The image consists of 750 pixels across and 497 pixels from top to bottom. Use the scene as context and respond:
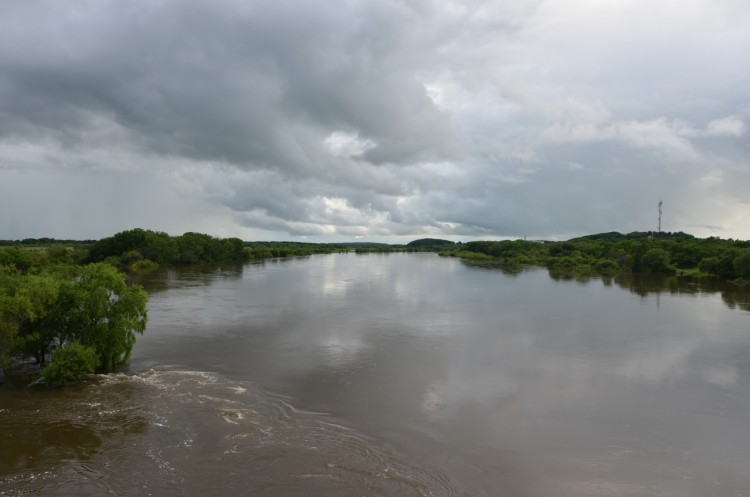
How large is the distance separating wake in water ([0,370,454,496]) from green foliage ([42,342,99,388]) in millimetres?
597

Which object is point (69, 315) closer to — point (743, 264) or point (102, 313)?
point (102, 313)

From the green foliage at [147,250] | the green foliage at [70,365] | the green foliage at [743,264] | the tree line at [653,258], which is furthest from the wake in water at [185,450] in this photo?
the tree line at [653,258]

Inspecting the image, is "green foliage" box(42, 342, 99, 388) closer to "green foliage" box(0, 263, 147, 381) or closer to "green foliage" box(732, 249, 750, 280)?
"green foliage" box(0, 263, 147, 381)

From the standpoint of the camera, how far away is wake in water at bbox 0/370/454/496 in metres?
10.7

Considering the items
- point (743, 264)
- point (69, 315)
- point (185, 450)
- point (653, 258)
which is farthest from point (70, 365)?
point (653, 258)

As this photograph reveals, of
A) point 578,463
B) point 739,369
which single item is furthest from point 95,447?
point 739,369

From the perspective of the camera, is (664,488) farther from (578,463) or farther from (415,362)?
(415,362)

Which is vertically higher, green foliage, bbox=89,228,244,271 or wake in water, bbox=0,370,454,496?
green foliage, bbox=89,228,244,271

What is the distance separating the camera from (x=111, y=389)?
16469 mm

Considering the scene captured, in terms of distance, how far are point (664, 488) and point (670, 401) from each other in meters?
6.90

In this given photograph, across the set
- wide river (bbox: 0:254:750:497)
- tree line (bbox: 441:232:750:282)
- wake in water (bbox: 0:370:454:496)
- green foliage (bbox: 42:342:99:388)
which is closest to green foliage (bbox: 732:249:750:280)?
tree line (bbox: 441:232:750:282)

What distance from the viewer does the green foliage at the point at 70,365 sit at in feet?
52.9

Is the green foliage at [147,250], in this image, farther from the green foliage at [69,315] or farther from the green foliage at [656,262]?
the green foliage at [656,262]

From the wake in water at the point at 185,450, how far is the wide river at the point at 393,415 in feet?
0.17
